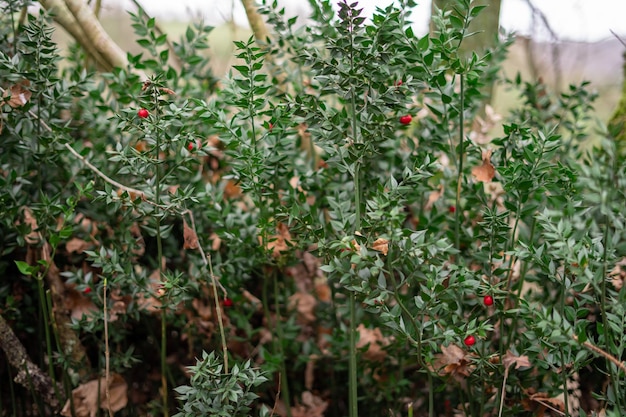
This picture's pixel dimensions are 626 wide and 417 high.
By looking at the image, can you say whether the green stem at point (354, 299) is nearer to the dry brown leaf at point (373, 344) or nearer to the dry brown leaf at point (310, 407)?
the dry brown leaf at point (373, 344)

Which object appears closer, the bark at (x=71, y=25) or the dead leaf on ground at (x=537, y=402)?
the dead leaf on ground at (x=537, y=402)

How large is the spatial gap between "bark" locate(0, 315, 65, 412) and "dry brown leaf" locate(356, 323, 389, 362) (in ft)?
3.19

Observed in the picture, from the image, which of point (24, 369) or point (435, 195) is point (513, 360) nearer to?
point (435, 195)

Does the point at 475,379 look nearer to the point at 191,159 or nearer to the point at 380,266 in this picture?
the point at 380,266

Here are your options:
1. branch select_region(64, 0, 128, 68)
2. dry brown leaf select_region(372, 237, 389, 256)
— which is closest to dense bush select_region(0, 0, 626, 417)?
dry brown leaf select_region(372, 237, 389, 256)

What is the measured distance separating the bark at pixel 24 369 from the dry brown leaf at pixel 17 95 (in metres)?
0.63

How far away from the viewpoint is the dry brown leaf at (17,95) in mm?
1556

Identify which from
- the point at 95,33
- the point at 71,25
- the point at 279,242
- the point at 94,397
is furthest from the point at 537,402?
the point at 71,25

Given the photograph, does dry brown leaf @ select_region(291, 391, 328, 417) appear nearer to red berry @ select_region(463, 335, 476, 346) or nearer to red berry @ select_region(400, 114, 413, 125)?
red berry @ select_region(463, 335, 476, 346)

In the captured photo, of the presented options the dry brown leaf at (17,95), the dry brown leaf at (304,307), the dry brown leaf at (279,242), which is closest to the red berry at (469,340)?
the dry brown leaf at (279,242)

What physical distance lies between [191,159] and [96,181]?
0.44 metres

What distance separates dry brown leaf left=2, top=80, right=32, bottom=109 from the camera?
1.56 metres

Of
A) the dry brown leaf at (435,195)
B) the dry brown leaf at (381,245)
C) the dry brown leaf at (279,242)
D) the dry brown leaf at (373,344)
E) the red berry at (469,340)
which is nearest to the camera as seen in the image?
the dry brown leaf at (381,245)

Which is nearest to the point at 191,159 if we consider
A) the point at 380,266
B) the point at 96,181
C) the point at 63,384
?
the point at 96,181
